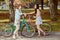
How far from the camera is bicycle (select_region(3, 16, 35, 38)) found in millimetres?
11516

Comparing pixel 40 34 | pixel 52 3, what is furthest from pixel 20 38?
pixel 52 3

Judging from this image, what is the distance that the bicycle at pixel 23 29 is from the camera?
37.8ft

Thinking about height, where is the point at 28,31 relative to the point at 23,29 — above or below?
below

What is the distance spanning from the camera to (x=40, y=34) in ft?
40.1

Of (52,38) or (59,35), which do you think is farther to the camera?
(59,35)

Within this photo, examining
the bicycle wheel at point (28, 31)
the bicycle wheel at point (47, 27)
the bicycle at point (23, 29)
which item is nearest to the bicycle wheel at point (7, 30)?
the bicycle at point (23, 29)

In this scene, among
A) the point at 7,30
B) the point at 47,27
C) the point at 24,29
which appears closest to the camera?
the point at 24,29

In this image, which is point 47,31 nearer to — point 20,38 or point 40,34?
point 40,34

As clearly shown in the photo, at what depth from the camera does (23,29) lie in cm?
1154

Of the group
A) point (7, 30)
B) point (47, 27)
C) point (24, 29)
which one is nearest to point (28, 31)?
point (24, 29)

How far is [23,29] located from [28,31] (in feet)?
0.91

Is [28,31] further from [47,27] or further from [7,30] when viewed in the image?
[47,27]

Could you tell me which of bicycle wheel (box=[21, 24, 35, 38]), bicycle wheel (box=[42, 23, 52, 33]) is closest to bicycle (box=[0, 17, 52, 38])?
bicycle wheel (box=[21, 24, 35, 38])

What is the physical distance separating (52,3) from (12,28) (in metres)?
8.26
